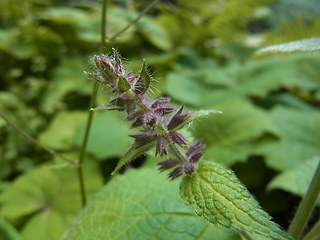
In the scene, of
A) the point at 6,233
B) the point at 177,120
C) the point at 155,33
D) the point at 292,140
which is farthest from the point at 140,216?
the point at 155,33

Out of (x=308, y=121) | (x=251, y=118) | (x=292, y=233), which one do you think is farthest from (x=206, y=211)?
(x=308, y=121)

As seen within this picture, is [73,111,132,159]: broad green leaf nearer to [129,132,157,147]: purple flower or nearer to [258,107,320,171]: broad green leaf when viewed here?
[258,107,320,171]: broad green leaf

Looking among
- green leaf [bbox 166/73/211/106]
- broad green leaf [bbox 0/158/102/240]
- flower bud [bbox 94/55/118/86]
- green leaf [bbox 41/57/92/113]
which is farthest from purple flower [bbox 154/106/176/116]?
green leaf [bbox 41/57/92/113]

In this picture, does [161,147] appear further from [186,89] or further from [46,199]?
[186,89]

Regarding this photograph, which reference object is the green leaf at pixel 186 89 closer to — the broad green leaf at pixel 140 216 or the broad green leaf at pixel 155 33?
the broad green leaf at pixel 155 33

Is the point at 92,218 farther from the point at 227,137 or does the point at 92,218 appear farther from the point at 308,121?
the point at 308,121

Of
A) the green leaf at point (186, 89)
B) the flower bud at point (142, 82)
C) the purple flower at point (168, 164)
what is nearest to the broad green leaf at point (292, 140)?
the green leaf at point (186, 89)
